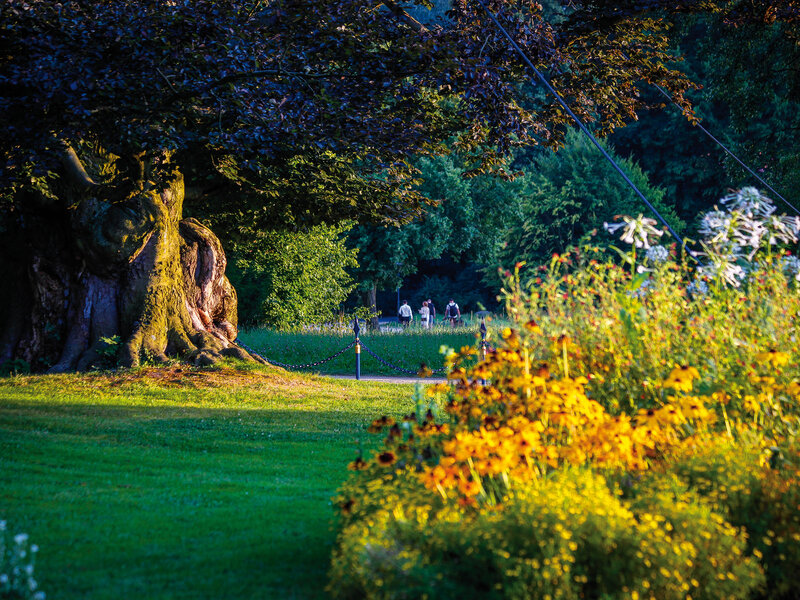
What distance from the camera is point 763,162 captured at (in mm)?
21750

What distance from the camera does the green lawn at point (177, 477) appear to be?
5090 mm

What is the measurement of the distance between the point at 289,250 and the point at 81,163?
1397cm

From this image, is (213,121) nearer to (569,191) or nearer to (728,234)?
(728,234)

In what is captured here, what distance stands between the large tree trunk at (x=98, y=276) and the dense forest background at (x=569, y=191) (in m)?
4.87

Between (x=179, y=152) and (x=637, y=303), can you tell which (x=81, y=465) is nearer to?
(x=637, y=303)

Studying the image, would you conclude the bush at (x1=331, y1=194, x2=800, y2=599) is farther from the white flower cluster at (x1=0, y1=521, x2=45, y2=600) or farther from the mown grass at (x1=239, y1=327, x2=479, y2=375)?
the mown grass at (x1=239, y1=327, x2=479, y2=375)

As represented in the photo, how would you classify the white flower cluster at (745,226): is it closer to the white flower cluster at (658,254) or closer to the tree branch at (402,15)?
the white flower cluster at (658,254)

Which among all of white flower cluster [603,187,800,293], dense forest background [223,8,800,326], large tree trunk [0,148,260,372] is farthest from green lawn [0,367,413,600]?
dense forest background [223,8,800,326]

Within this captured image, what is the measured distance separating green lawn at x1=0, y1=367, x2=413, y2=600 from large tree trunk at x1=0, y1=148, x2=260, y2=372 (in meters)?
1.16

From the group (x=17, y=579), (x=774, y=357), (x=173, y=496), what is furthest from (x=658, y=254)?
(x=17, y=579)

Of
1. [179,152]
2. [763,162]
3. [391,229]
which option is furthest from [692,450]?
[391,229]

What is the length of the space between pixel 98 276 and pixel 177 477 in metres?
8.04

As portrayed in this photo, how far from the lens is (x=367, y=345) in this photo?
23.3 meters

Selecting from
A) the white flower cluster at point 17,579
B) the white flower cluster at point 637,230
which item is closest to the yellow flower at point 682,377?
the white flower cluster at point 637,230
